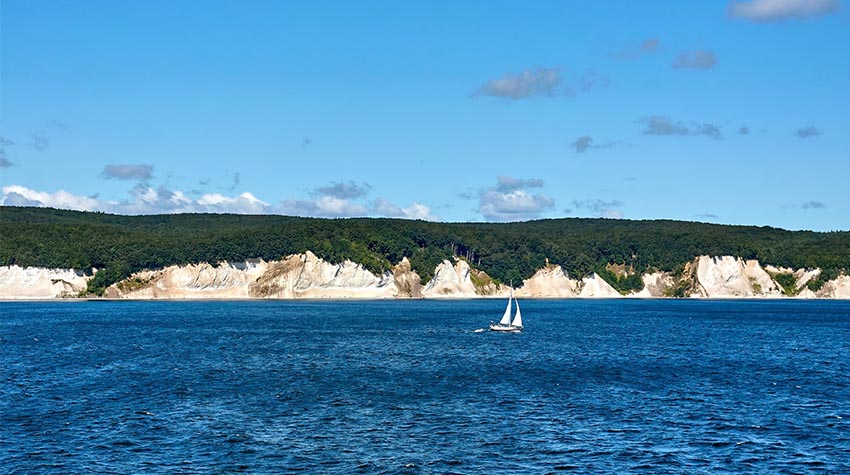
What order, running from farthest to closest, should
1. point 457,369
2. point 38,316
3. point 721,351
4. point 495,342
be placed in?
point 38,316 < point 495,342 < point 721,351 < point 457,369

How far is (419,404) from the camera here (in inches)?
2157

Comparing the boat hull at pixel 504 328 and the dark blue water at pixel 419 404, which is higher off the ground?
the boat hull at pixel 504 328

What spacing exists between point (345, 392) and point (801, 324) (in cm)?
9348

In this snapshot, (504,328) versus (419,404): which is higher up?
(504,328)

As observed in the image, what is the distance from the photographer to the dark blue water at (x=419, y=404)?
4144 cm

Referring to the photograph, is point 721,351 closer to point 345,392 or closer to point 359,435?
point 345,392

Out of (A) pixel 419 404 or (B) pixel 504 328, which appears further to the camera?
(B) pixel 504 328

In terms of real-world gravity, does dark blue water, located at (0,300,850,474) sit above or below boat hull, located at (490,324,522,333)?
below

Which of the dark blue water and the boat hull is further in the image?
the boat hull

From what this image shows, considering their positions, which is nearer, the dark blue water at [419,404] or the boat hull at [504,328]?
the dark blue water at [419,404]

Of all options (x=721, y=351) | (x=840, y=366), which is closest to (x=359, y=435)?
(x=840, y=366)

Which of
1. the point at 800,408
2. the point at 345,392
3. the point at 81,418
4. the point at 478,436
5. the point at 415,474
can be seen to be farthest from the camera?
the point at 345,392

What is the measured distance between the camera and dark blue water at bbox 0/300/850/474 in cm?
4144

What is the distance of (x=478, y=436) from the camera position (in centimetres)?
4600
